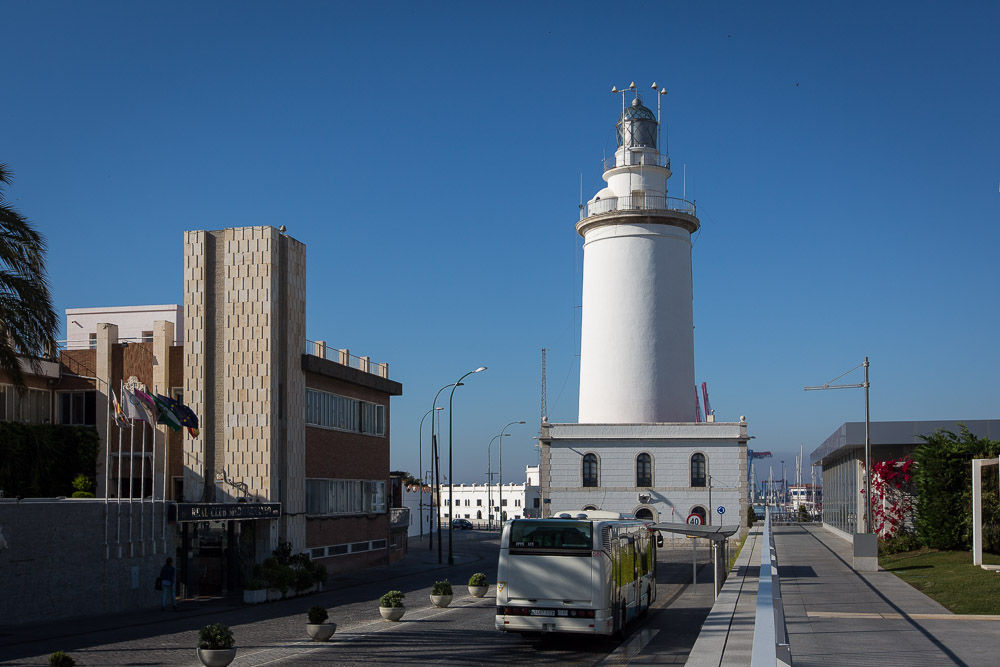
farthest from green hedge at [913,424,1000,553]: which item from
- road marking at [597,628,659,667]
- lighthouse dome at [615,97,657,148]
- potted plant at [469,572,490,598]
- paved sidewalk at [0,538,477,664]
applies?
lighthouse dome at [615,97,657,148]

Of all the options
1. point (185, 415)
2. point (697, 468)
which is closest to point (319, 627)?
point (185, 415)

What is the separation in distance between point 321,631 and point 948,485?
23904 millimetres

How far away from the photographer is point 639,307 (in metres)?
61.3

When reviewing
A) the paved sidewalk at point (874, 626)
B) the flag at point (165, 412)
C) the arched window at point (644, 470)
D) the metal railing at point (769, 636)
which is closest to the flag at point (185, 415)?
the flag at point (165, 412)

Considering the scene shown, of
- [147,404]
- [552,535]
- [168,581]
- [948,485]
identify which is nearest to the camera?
[552,535]

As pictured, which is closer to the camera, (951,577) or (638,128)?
(951,577)

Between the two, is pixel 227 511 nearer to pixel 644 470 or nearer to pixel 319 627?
pixel 319 627

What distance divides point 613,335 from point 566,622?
43101 millimetres

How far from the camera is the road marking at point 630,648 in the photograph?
17.8 m

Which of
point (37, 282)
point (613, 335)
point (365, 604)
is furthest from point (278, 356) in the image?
point (613, 335)

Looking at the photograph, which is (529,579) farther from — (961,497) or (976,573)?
(961,497)

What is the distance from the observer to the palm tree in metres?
22.2

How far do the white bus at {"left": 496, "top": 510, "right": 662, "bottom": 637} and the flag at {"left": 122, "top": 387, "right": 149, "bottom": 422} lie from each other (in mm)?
13221

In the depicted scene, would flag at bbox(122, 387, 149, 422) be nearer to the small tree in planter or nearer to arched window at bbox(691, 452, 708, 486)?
the small tree in planter
